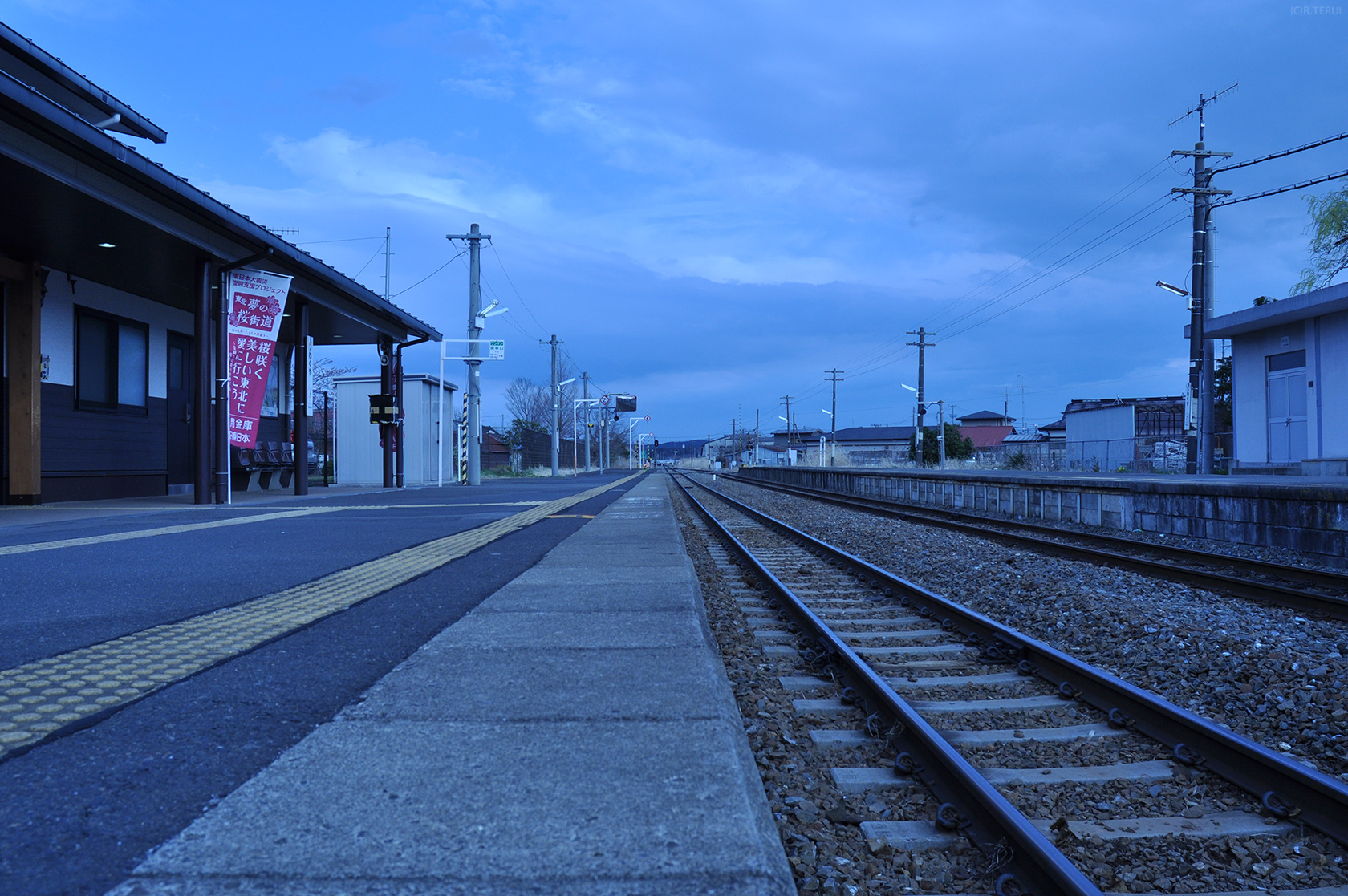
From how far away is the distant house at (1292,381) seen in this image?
2122 centimetres

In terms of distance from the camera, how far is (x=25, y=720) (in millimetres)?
3393

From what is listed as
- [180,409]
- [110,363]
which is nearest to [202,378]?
[110,363]

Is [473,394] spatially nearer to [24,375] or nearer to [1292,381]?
[24,375]

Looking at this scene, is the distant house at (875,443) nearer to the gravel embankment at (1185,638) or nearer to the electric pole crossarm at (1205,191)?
the electric pole crossarm at (1205,191)

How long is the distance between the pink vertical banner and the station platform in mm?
14811

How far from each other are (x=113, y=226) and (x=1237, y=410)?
29.9 m

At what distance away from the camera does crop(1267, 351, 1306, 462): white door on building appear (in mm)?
23016

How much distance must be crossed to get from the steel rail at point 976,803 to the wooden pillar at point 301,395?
19329mm

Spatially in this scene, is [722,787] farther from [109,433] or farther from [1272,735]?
[109,433]

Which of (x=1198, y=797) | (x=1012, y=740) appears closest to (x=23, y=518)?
(x=1012, y=740)

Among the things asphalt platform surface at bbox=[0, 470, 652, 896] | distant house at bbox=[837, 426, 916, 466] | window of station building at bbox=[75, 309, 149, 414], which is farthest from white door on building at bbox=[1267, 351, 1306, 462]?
distant house at bbox=[837, 426, 916, 466]

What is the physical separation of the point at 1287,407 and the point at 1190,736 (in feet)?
82.6

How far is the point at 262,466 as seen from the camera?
2297cm

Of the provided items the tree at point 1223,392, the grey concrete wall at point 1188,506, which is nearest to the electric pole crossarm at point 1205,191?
the grey concrete wall at point 1188,506
